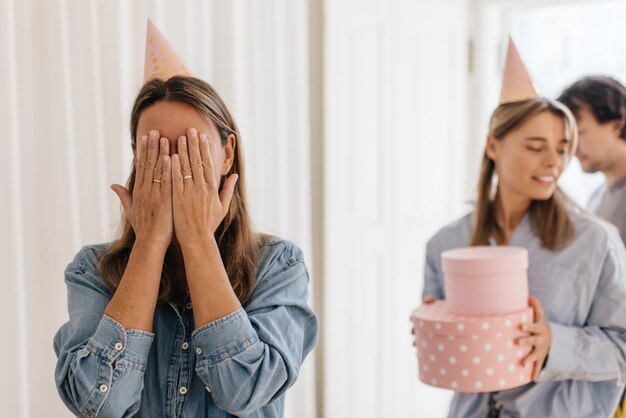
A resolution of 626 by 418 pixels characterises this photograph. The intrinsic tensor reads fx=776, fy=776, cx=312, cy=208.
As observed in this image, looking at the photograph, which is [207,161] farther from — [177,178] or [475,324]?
[475,324]

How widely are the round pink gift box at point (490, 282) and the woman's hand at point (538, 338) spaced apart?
0.12 feet

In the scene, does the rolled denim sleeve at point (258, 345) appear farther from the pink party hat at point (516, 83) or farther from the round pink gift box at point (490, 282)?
the pink party hat at point (516, 83)

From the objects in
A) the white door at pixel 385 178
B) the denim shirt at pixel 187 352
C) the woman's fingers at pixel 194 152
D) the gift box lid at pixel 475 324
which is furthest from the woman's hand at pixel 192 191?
the white door at pixel 385 178

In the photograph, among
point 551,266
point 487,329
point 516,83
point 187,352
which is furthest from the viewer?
point 516,83

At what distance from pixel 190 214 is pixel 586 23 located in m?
2.80

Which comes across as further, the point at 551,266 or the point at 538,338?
the point at 551,266

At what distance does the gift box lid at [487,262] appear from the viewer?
5.26ft

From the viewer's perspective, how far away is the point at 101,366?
110 centimetres

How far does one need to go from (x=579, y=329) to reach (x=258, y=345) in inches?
33.3

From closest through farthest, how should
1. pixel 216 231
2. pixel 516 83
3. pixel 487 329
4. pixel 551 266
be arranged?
pixel 216 231 → pixel 487 329 → pixel 551 266 → pixel 516 83

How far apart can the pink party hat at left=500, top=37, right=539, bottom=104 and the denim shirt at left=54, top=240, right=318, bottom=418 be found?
84 cm

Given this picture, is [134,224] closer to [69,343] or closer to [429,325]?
[69,343]

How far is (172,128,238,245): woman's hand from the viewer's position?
1176 mm

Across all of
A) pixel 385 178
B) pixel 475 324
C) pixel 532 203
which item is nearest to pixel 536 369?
pixel 475 324
